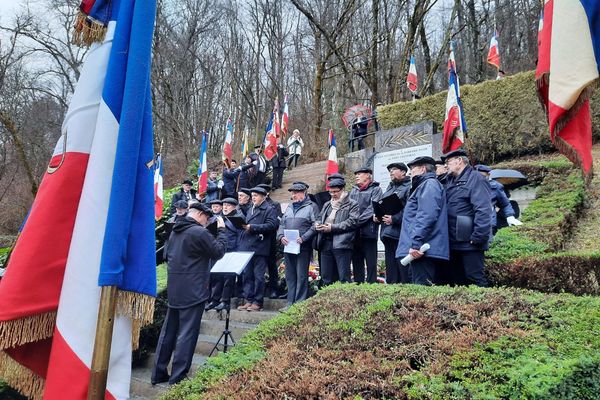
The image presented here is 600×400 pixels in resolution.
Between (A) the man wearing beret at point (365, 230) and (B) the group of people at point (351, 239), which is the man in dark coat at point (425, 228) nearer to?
(B) the group of people at point (351, 239)

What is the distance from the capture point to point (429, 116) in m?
15.4

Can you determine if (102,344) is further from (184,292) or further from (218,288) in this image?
(218,288)

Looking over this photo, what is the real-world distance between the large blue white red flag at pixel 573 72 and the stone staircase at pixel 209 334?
16.4ft

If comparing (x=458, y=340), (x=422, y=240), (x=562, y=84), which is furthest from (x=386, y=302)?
(x=562, y=84)

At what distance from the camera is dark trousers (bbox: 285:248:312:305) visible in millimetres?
7414

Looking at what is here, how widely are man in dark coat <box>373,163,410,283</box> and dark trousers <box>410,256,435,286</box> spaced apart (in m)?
0.82

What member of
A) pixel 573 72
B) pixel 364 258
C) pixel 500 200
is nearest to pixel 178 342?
pixel 364 258

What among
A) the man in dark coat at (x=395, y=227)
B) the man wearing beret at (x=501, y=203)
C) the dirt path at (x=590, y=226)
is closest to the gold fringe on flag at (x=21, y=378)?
the man in dark coat at (x=395, y=227)

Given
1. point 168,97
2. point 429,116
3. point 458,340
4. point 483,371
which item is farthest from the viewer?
point 168,97

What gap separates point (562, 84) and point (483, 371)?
1704 millimetres

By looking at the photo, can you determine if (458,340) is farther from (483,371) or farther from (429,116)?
(429,116)

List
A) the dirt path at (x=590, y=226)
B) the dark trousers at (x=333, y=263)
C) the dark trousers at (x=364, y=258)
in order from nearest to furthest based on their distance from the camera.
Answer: the dark trousers at (x=333, y=263) < the dark trousers at (x=364, y=258) < the dirt path at (x=590, y=226)

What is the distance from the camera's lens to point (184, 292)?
589 centimetres

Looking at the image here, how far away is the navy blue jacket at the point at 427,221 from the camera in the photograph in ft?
18.5
